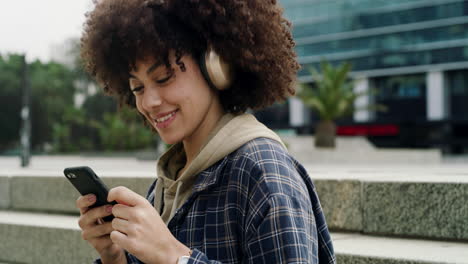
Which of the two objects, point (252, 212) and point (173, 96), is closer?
point (252, 212)

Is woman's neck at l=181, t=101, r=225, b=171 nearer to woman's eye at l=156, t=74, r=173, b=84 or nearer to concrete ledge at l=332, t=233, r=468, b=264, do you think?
woman's eye at l=156, t=74, r=173, b=84

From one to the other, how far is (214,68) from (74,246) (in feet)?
8.60

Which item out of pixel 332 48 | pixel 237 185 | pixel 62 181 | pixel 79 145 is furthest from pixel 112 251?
pixel 332 48

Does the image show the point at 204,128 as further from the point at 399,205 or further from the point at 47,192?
the point at 47,192

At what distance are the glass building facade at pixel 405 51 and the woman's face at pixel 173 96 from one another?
31238 mm

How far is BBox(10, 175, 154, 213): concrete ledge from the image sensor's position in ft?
15.0

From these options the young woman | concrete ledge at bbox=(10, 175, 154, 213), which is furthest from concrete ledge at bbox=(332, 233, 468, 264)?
concrete ledge at bbox=(10, 175, 154, 213)

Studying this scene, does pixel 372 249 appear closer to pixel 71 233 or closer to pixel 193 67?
pixel 193 67

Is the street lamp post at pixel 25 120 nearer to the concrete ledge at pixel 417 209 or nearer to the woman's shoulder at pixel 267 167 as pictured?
the concrete ledge at pixel 417 209

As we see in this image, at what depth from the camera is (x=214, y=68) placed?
5.50 ft

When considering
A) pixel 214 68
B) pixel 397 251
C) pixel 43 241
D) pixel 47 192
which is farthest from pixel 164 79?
pixel 47 192

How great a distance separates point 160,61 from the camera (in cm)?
166

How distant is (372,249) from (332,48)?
3796 cm

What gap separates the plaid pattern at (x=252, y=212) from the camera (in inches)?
55.4
